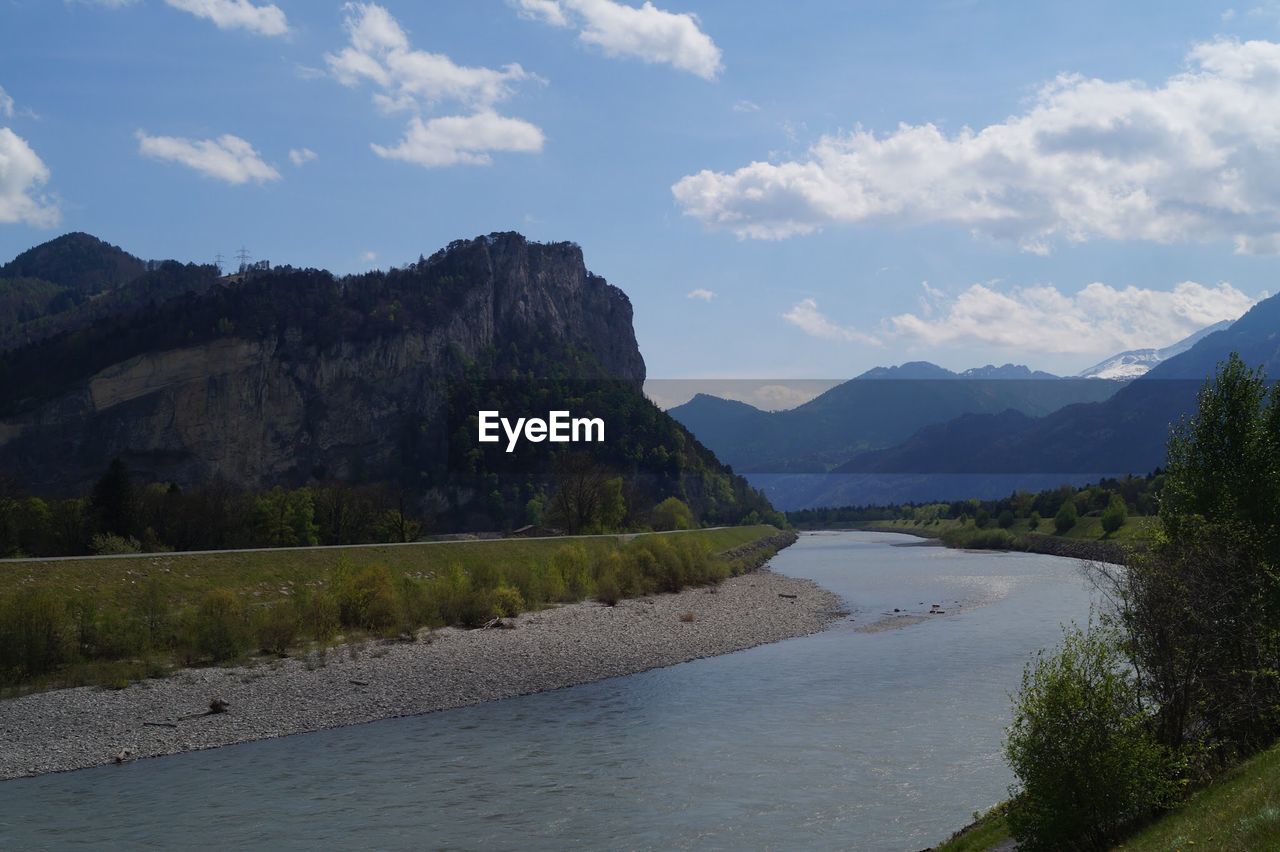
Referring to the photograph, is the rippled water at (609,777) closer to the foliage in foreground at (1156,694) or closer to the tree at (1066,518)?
the foliage in foreground at (1156,694)

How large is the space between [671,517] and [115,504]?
7281 cm

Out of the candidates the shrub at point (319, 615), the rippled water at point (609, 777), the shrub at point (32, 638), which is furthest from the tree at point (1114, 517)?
the shrub at point (32, 638)

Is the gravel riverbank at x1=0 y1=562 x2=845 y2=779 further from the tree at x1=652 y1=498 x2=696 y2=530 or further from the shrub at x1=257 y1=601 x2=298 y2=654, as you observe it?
the tree at x1=652 y1=498 x2=696 y2=530

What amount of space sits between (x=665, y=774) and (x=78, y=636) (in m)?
25.0

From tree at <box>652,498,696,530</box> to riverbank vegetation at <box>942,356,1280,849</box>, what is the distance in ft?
337

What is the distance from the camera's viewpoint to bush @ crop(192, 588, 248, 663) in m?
38.0

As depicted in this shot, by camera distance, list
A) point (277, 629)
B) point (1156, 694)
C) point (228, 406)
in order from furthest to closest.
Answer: point (228, 406) → point (277, 629) → point (1156, 694)

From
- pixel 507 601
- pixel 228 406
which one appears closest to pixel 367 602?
pixel 507 601

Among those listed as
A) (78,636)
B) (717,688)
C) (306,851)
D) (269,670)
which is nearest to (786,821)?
(306,851)

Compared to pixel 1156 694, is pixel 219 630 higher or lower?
lower

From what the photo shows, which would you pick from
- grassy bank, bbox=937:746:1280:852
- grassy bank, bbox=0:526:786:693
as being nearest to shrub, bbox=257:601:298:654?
grassy bank, bbox=0:526:786:693

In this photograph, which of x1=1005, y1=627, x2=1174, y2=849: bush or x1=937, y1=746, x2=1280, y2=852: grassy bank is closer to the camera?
x1=937, y1=746, x2=1280, y2=852: grassy bank

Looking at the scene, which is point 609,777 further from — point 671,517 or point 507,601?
point 671,517

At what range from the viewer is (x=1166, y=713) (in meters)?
16.2
